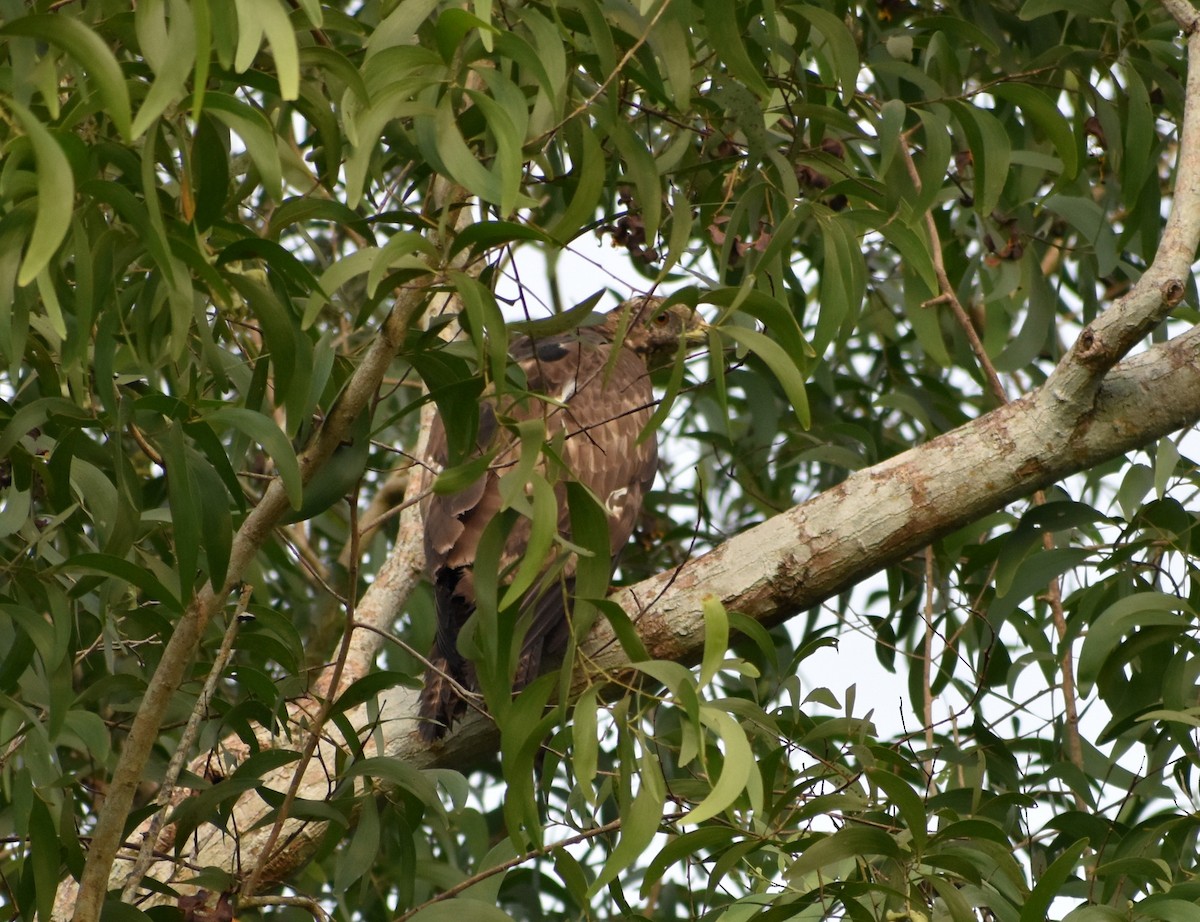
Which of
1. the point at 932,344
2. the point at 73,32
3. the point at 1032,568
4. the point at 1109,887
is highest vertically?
the point at 73,32

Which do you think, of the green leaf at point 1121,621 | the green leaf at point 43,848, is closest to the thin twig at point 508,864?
the green leaf at point 43,848

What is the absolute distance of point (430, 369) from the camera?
6.35 feet

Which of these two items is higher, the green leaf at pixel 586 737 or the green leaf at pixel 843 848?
the green leaf at pixel 586 737

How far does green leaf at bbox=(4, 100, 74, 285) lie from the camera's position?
3.94 ft

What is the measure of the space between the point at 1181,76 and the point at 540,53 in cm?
189

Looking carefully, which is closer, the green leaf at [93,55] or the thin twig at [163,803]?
the green leaf at [93,55]

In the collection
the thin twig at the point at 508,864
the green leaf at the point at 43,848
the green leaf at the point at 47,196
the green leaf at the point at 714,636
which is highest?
the green leaf at the point at 47,196

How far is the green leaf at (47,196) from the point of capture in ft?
3.94

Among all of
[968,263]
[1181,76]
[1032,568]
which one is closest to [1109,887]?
[1032,568]

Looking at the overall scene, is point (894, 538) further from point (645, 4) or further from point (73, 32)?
point (73, 32)

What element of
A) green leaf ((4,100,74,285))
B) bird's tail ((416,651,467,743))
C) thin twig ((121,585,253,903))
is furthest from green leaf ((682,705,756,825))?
bird's tail ((416,651,467,743))

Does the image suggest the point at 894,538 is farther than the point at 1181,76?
No

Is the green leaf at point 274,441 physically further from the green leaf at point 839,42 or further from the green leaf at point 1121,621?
the green leaf at point 1121,621

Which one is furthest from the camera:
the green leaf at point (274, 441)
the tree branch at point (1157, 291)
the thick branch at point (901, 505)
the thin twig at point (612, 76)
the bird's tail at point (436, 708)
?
the bird's tail at point (436, 708)
